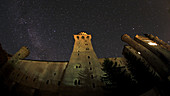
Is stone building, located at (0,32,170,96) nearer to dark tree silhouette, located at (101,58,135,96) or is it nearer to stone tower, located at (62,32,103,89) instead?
stone tower, located at (62,32,103,89)

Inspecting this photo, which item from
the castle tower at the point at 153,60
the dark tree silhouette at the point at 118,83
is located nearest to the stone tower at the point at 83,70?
the dark tree silhouette at the point at 118,83

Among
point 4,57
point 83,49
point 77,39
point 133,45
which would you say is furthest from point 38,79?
point 133,45

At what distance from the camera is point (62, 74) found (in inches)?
859

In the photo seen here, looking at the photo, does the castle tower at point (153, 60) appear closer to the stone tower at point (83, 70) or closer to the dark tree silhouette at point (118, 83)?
the dark tree silhouette at point (118, 83)

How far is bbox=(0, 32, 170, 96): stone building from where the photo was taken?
54.3 feet

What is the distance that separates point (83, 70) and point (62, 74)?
21.1ft

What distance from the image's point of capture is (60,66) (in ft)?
78.7

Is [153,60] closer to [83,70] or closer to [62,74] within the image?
[83,70]

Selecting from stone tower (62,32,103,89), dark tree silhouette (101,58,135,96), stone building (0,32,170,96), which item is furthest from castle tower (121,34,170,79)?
stone tower (62,32,103,89)

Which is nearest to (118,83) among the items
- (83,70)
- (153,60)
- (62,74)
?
(83,70)

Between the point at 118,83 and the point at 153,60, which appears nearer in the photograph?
the point at 118,83

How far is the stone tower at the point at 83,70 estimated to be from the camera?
1733cm

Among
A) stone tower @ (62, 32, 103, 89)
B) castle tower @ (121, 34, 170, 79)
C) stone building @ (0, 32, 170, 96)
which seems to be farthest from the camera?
castle tower @ (121, 34, 170, 79)

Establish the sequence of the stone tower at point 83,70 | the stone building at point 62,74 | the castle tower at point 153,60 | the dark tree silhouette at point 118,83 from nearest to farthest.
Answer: the dark tree silhouette at point 118,83 → the stone building at point 62,74 → the stone tower at point 83,70 → the castle tower at point 153,60
